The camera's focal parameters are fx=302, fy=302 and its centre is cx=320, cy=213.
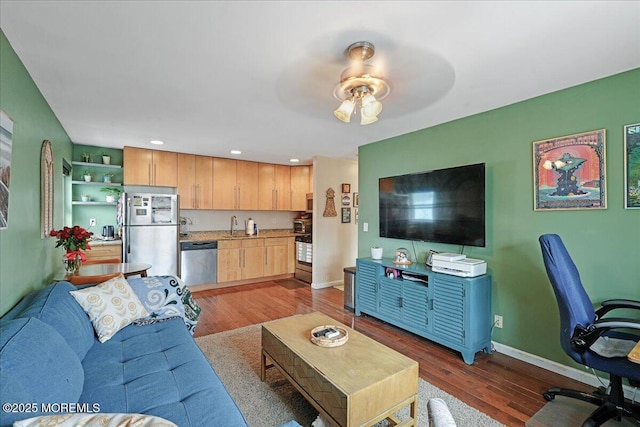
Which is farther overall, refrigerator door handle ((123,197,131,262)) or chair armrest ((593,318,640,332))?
refrigerator door handle ((123,197,131,262))

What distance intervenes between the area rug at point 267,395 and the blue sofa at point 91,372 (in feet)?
1.72

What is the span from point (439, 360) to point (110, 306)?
8.79 feet

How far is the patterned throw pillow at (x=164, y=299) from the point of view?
97.7 inches

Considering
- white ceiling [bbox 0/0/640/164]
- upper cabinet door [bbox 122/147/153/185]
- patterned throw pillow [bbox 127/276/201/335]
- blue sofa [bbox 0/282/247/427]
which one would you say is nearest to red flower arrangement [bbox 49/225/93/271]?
patterned throw pillow [bbox 127/276/201/335]

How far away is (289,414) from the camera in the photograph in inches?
75.4

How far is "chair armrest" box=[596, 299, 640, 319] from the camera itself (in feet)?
6.43

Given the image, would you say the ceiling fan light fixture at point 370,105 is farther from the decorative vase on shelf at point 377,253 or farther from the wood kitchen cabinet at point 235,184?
the wood kitchen cabinet at point 235,184

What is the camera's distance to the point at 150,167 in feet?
15.6

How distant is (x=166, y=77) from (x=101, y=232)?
3.65 metres

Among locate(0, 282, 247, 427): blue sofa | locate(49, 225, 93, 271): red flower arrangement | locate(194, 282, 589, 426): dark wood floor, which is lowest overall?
locate(194, 282, 589, 426): dark wood floor

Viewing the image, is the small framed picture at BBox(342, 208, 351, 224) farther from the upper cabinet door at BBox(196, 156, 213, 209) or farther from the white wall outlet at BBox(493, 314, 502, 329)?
the white wall outlet at BBox(493, 314, 502, 329)

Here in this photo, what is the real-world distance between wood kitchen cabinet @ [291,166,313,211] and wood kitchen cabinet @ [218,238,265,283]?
1.11 meters

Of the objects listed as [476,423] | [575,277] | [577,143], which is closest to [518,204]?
[577,143]

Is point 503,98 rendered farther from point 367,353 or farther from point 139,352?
point 139,352
